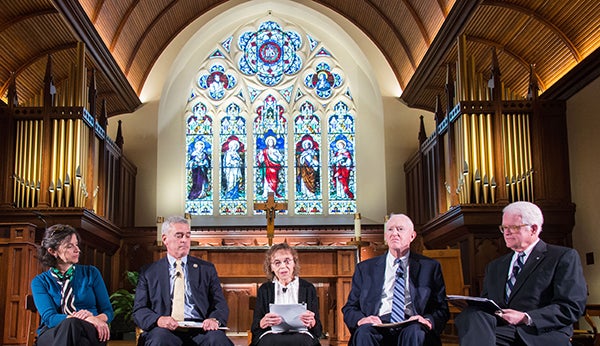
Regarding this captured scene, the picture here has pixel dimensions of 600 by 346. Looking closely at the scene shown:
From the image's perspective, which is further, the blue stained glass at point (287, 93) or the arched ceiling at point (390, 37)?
the blue stained glass at point (287, 93)

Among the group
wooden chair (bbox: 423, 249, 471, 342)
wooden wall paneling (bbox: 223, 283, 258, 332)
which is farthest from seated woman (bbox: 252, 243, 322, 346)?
wooden wall paneling (bbox: 223, 283, 258, 332)

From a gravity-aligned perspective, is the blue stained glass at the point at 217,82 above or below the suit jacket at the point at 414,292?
above

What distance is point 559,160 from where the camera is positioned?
1030 cm

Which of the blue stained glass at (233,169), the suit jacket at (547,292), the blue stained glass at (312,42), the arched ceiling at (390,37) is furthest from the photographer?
the blue stained glass at (312,42)

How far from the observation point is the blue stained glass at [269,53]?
50.3 ft

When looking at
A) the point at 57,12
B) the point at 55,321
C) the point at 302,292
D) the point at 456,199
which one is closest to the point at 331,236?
the point at 456,199

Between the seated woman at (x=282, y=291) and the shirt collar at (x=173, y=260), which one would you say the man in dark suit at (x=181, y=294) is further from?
the seated woman at (x=282, y=291)

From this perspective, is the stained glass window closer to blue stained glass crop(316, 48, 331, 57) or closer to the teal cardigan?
blue stained glass crop(316, 48, 331, 57)

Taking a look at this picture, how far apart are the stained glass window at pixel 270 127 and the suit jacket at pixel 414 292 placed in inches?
365

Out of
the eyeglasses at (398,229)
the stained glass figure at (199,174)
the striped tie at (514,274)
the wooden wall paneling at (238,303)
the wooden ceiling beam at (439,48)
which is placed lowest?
the wooden wall paneling at (238,303)

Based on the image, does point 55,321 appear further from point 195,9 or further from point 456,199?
point 195,9

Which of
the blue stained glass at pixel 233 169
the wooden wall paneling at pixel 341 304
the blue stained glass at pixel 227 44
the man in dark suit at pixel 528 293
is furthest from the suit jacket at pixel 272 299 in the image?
the blue stained glass at pixel 227 44

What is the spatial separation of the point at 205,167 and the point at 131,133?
1.52 m

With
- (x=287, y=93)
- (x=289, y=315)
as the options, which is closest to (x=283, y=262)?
(x=289, y=315)
